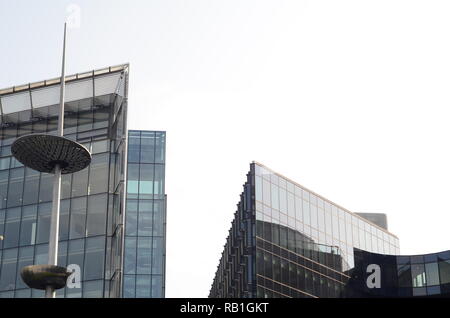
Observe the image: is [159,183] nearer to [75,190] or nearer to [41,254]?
[75,190]

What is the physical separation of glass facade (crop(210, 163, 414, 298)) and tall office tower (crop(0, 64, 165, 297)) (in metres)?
17.0


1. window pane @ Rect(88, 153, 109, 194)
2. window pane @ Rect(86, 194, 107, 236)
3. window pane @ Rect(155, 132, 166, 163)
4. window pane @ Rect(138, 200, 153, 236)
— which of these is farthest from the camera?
window pane @ Rect(155, 132, 166, 163)

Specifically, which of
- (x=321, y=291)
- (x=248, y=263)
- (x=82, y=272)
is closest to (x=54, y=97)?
(x=82, y=272)

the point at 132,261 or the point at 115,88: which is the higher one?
the point at 115,88

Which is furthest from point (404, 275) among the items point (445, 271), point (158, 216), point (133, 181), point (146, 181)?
point (133, 181)

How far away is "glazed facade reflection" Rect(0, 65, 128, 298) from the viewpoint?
184 feet

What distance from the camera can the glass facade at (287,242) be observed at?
234ft

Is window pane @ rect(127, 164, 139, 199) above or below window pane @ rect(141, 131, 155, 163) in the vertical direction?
below

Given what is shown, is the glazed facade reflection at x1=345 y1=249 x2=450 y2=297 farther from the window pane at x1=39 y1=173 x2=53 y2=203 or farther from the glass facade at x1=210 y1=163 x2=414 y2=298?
the window pane at x1=39 y1=173 x2=53 y2=203

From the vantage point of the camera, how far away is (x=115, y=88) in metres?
61.9

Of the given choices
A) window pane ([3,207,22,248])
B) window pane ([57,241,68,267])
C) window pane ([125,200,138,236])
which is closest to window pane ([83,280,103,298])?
window pane ([57,241,68,267])

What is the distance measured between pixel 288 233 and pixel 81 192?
76.9 ft

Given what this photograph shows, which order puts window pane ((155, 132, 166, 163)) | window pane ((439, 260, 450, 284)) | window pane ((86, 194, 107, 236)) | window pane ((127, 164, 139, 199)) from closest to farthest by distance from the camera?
window pane ((86, 194, 107, 236))
window pane ((439, 260, 450, 284))
window pane ((127, 164, 139, 199))
window pane ((155, 132, 166, 163))
